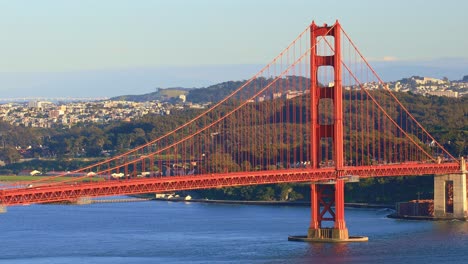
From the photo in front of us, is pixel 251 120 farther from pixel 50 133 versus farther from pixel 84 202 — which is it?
pixel 50 133

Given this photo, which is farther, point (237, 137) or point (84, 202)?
point (237, 137)

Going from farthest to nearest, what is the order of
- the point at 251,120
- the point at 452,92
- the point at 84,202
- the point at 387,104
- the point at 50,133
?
the point at 452,92 → the point at 50,133 → the point at 387,104 → the point at 251,120 → the point at 84,202

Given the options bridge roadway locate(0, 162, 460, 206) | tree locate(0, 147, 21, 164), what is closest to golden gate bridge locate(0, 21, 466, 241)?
bridge roadway locate(0, 162, 460, 206)

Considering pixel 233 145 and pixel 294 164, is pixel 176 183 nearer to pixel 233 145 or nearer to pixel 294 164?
pixel 294 164

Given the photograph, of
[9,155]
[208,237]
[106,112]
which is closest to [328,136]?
[208,237]

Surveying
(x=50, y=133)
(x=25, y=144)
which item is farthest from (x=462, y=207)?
(x=50, y=133)

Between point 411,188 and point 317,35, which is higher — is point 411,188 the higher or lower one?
the lower one

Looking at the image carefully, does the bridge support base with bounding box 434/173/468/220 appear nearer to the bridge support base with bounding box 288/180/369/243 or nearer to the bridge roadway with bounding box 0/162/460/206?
the bridge roadway with bounding box 0/162/460/206

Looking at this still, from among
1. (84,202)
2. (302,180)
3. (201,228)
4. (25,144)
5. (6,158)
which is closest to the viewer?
(302,180)
